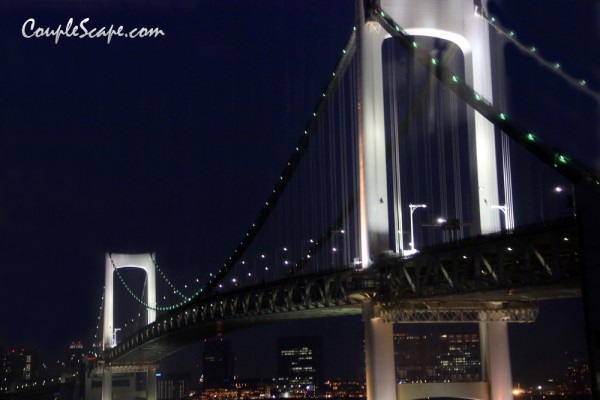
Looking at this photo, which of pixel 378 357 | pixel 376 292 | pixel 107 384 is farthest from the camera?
pixel 107 384

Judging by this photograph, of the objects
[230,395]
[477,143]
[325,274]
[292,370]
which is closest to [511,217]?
[477,143]

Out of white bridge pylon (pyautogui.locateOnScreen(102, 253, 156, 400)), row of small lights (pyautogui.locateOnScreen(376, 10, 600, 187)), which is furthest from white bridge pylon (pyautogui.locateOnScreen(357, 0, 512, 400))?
white bridge pylon (pyautogui.locateOnScreen(102, 253, 156, 400))

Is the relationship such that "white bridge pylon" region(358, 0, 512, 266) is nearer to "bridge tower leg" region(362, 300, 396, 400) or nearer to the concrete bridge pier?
"bridge tower leg" region(362, 300, 396, 400)


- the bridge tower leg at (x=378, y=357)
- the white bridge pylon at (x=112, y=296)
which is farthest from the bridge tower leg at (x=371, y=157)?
the white bridge pylon at (x=112, y=296)

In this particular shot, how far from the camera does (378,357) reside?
3512 cm

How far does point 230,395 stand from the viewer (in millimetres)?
158500

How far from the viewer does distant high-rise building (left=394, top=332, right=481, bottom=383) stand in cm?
10294

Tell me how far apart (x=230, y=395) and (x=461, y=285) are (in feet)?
432

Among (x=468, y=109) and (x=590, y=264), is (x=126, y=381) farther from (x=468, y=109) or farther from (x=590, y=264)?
(x=590, y=264)

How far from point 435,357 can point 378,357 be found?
244 ft

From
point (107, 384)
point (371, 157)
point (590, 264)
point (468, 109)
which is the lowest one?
point (107, 384)

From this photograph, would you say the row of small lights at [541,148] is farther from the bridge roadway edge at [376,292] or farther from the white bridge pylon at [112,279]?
the white bridge pylon at [112,279]

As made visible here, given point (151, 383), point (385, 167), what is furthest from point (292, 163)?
point (151, 383)

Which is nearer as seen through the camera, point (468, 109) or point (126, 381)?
point (468, 109)
